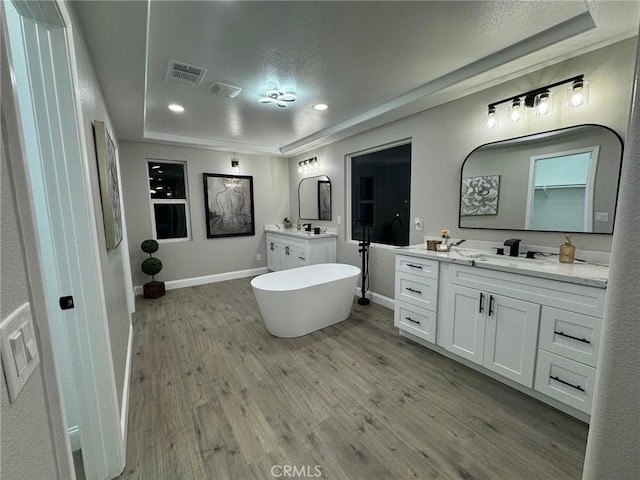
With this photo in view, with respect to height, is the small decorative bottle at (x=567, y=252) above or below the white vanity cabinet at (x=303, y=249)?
above

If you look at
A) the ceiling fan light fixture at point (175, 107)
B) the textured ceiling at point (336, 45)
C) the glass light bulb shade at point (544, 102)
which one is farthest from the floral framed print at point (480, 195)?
the ceiling fan light fixture at point (175, 107)

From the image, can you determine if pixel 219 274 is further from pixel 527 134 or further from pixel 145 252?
pixel 527 134

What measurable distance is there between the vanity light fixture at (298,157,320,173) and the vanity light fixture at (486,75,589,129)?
8.81 ft

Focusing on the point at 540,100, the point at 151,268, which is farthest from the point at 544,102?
the point at 151,268

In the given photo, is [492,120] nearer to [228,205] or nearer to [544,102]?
[544,102]

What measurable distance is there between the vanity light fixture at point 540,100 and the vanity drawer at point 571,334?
58.4 inches

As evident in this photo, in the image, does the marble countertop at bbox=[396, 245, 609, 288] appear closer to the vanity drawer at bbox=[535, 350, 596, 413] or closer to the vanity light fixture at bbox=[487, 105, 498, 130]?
the vanity drawer at bbox=[535, 350, 596, 413]

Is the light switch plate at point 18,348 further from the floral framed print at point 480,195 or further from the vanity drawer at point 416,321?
the floral framed print at point 480,195

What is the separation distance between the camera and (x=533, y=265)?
1.86 meters

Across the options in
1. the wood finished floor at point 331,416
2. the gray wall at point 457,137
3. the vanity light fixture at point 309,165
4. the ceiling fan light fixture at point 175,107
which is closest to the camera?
the wood finished floor at point 331,416

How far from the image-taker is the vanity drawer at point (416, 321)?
2410mm

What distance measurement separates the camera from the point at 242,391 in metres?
2.01

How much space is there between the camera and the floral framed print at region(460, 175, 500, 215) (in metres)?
2.41

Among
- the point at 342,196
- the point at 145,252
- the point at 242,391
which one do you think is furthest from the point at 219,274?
the point at 242,391
